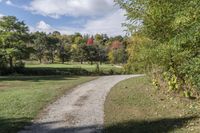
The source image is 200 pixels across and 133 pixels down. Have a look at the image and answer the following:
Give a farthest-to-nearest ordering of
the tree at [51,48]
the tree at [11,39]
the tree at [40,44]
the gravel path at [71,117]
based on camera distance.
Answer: the tree at [51,48] → the tree at [40,44] → the tree at [11,39] → the gravel path at [71,117]

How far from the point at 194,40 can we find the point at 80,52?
88166 mm

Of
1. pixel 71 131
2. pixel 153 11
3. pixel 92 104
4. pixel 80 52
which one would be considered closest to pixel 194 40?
pixel 71 131

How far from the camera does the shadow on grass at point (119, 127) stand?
11.6 m

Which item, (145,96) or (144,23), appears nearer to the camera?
(144,23)

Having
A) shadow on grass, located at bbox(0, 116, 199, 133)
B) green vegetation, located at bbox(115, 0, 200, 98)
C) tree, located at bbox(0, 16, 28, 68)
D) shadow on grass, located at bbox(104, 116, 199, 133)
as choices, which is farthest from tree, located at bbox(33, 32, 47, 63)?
shadow on grass, located at bbox(104, 116, 199, 133)

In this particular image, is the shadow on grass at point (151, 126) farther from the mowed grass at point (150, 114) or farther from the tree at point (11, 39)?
the tree at point (11, 39)

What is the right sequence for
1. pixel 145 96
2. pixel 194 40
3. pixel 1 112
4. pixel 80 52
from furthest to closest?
pixel 80 52, pixel 145 96, pixel 1 112, pixel 194 40

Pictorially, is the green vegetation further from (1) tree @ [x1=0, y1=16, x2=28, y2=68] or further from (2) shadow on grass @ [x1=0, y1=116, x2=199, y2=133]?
(1) tree @ [x1=0, y1=16, x2=28, y2=68]

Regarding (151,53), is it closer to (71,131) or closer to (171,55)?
(171,55)

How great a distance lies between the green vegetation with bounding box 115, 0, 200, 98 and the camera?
10688mm

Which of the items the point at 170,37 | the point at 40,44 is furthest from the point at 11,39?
the point at 40,44

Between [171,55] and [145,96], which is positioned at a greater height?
[171,55]

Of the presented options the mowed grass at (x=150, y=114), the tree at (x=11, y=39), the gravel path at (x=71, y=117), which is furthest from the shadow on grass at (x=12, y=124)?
the tree at (x=11, y=39)

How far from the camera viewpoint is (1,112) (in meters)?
15.4
